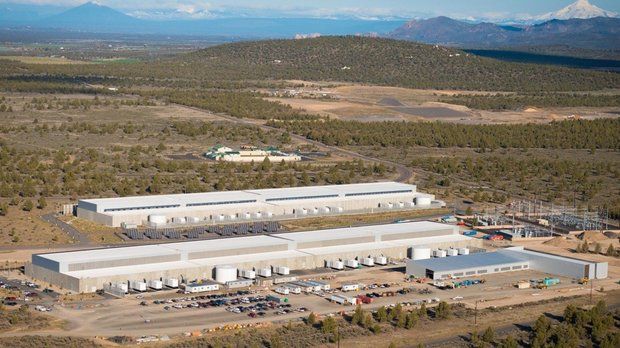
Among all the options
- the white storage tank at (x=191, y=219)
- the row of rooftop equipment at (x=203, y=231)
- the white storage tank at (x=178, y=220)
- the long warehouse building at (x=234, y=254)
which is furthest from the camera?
Result: the white storage tank at (x=191, y=219)

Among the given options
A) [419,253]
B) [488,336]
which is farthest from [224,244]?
[488,336]

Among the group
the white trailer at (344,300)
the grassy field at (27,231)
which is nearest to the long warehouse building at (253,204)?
the grassy field at (27,231)

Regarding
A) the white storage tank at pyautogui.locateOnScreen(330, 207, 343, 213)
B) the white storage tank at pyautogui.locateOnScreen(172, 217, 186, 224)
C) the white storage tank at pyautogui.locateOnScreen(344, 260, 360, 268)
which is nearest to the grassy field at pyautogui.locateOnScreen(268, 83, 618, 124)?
the white storage tank at pyautogui.locateOnScreen(330, 207, 343, 213)

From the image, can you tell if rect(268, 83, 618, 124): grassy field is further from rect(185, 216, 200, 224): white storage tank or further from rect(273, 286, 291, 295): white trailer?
rect(273, 286, 291, 295): white trailer

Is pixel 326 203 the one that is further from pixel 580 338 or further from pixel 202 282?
pixel 580 338

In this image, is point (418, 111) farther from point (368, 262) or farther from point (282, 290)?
point (282, 290)

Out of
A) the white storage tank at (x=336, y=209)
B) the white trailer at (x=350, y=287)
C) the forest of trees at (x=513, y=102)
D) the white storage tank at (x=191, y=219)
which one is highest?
the white trailer at (x=350, y=287)

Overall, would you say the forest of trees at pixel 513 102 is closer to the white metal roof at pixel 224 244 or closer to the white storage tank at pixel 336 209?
the white storage tank at pixel 336 209
